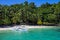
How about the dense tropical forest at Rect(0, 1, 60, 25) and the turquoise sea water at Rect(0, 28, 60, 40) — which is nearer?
the turquoise sea water at Rect(0, 28, 60, 40)

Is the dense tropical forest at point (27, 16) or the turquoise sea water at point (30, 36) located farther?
the dense tropical forest at point (27, 16)

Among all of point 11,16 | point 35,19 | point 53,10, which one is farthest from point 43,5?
point 11,16

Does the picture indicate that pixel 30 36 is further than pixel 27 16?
No

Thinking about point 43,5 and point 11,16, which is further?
point 43,5

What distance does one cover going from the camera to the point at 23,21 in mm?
42938

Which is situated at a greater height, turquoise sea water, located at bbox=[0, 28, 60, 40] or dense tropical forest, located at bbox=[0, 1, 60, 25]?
dense tropical forest, located at bbox=[0, 1, 60, 25]

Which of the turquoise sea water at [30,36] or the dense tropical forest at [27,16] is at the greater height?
the dense tropical forest at [27,16]

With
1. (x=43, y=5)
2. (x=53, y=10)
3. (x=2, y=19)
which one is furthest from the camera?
(x=43, y=5)

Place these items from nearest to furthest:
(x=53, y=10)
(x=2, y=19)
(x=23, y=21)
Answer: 1. (x=2, y=19)
2. (x=23, y=21)
3. (x=53, y=10)

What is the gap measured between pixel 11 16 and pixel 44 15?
939cm

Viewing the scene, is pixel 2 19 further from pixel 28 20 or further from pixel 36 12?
pixel 36 12

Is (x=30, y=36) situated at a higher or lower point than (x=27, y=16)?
lower

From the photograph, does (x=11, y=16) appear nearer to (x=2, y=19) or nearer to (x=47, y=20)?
(x=2, y=19)

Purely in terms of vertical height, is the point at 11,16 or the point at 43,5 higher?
the point at 43,5
